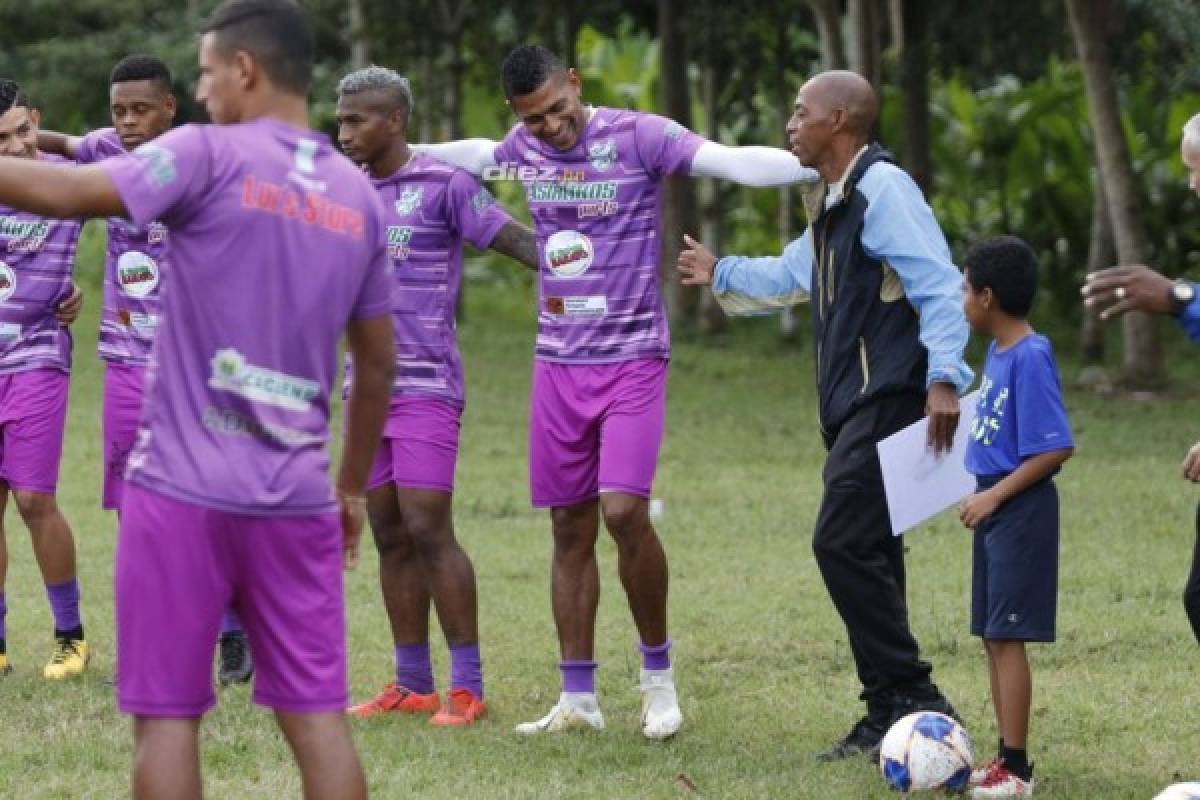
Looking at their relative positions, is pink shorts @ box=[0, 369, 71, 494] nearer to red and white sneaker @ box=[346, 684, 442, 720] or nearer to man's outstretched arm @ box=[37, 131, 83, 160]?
man's outstretched arm @ box=[37, 131, 83, 160]

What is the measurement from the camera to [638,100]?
30609 mm

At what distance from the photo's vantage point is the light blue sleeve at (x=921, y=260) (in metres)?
7.48

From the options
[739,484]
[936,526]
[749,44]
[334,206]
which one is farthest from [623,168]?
[749,44]

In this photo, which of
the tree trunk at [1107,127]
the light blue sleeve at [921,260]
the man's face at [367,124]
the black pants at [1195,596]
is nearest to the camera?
the black pants at [1195,596]

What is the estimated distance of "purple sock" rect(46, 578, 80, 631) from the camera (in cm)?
957

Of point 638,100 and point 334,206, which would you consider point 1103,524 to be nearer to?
point 334,206

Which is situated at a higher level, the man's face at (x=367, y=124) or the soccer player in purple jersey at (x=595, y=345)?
the man's face at (x=367, y=124)

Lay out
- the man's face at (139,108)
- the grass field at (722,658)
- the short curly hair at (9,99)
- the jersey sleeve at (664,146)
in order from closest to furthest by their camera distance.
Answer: the grass field at (722,658) → the jersey sleeve at (664,146) → the man's face at (139,108) → the short curly hair at (9,99)

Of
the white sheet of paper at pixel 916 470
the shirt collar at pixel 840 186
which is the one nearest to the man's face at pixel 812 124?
the shirt collar at pixel 840 186

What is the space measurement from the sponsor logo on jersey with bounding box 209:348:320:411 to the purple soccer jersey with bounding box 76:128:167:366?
3.87 meters

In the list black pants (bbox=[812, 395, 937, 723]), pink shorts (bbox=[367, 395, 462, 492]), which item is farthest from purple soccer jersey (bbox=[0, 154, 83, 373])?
black pants (bbox=[812, 395, 937, 723])

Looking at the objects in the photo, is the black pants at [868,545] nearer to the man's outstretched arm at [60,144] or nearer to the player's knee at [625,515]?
the player's knee at [625,515]

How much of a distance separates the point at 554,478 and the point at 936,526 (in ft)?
18.7

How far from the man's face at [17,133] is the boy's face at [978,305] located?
384 cm
